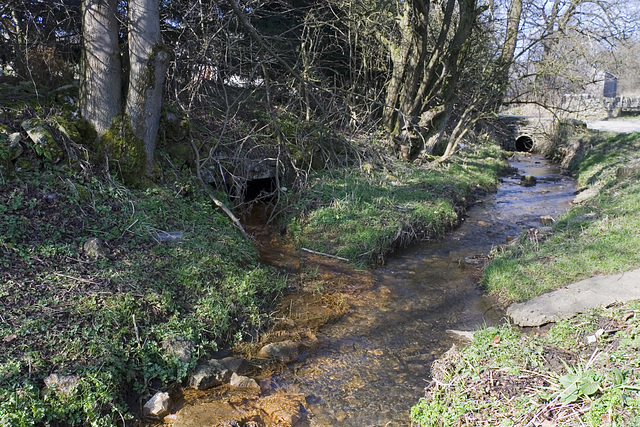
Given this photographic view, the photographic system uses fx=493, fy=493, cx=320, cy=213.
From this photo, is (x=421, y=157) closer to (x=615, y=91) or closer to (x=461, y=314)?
(x=461, y=314)

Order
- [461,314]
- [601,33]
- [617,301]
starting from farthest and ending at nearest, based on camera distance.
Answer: [601,33] < [461,314] < [617,301]

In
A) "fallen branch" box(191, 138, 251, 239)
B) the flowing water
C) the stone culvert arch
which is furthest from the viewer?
the stone culvert arch

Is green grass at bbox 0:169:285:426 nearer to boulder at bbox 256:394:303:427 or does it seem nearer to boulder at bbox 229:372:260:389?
boulder at bbox 229:372:260:389

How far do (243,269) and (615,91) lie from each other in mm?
49679

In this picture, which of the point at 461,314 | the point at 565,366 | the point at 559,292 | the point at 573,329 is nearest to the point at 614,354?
the point at 565,366

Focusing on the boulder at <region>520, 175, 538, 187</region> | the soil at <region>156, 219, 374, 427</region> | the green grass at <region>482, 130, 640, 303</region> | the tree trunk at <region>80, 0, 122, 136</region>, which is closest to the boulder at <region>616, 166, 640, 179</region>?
the green grass at <region>482, 130, 640, 303</region>

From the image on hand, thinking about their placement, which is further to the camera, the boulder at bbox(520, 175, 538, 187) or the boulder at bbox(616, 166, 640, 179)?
the boulder at bbox(520, 175, 538, 187)

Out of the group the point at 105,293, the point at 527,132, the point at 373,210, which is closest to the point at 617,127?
the point at 527,132

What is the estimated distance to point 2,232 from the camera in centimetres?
509

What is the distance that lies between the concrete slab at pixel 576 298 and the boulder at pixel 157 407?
384 cm

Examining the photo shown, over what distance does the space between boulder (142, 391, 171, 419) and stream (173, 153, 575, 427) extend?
0.49 feet

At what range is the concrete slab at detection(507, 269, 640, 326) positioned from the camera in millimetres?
5188

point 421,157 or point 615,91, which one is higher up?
point 615,91

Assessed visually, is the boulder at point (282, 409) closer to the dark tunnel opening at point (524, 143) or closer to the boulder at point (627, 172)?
the boulder at point (627, 172)
